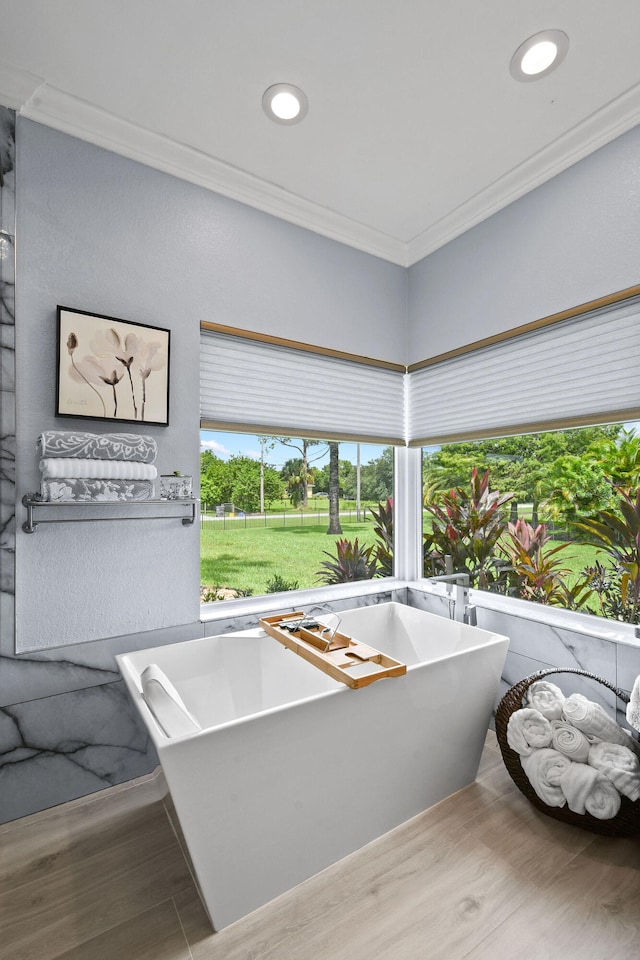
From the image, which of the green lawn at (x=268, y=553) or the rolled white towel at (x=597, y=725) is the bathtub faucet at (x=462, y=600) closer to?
the green lawn at (x=268, y=553)

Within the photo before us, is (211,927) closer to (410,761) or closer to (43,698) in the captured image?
(410,761)

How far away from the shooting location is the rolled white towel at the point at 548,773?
169 cm

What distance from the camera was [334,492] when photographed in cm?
298

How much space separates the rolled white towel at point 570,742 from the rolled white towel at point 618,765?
0.09ft

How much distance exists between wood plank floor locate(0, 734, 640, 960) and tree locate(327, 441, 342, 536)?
1.54 m

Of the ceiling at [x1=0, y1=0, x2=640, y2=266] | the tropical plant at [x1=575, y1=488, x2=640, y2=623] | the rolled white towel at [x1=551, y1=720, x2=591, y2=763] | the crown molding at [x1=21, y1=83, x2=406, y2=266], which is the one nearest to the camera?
the ceiling at [x1=0, y1=0, x2=640, y2=266]

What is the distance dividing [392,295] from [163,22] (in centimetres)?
175

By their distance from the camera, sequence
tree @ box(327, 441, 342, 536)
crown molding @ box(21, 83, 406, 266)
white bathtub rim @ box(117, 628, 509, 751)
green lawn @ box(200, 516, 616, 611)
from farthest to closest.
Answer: tree @ box(327, 441, 342, 536) → green lawn @ box(200, 516, 616, 611) → crown molding @ box(21, 83, 406, 266) → white bathtub rim @ box(117, 628, 509, 751)

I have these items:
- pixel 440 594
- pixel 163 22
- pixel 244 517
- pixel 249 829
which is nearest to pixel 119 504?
pixel 244 517

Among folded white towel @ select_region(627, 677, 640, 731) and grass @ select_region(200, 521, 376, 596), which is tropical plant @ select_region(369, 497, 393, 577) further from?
folded white towel @ select_region(627, 677, 640, 731)

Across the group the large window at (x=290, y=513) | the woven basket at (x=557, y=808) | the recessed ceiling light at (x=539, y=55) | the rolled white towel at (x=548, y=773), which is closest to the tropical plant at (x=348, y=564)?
the large window at (x=290, y=513)

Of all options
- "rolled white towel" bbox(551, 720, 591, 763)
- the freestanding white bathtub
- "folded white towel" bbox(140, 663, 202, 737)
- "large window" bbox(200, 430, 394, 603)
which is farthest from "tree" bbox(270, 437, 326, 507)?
"rolled white towel" bbox(551, 720, 591, 763)

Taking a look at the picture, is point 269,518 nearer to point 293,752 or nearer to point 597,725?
point 293,752

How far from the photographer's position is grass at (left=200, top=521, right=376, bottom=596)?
2.49 meters
